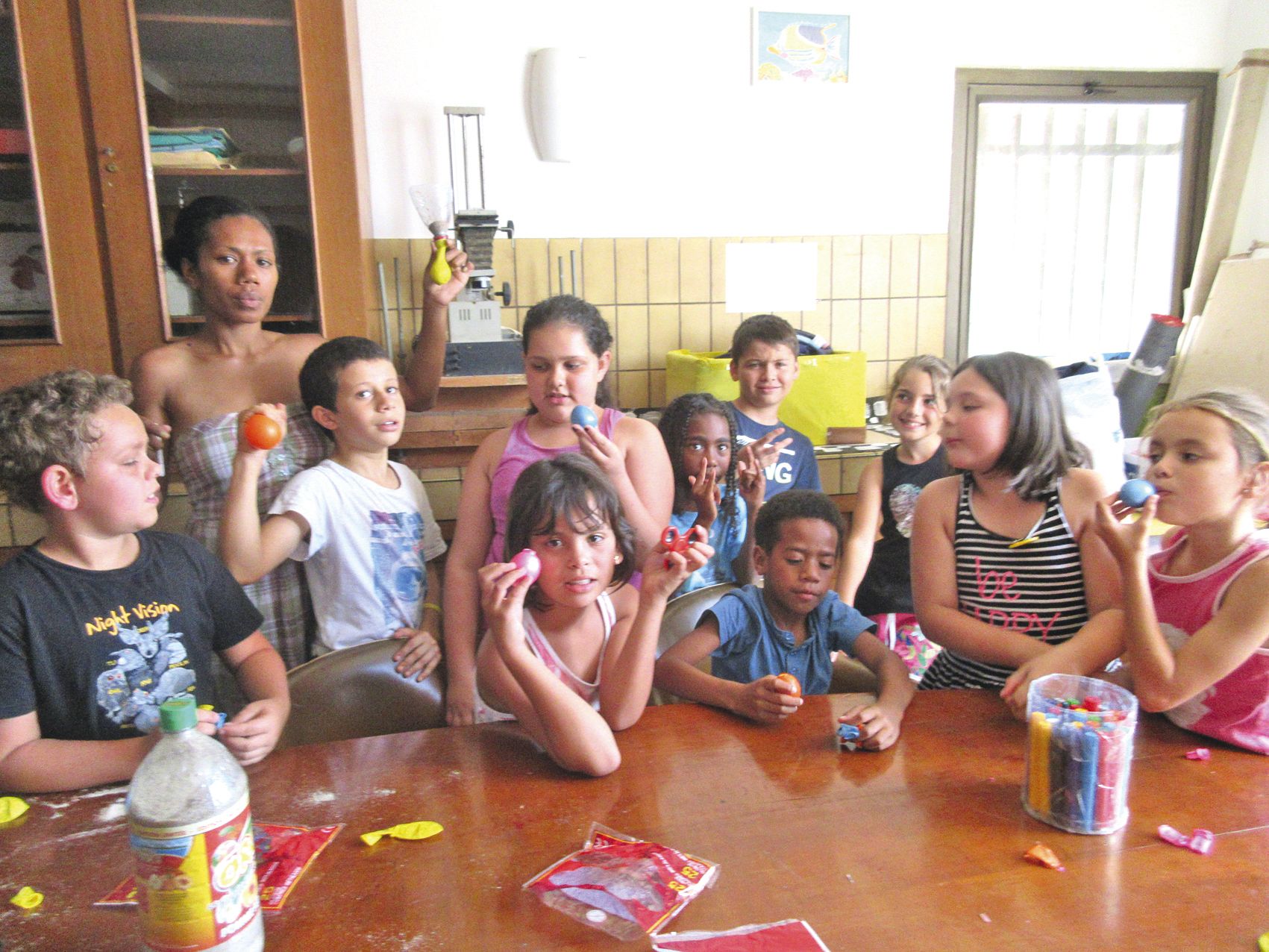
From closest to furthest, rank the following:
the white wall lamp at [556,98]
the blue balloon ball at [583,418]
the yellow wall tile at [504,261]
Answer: the blue balloon ball at [583,418]
the white wall lamp at [556,98]
the yellow wall tile at [504,261]

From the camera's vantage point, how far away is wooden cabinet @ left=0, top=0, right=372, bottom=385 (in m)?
2.50

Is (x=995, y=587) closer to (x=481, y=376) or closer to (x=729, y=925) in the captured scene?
(x=729, y=925)

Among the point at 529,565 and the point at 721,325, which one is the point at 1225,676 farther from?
the point at 721,325

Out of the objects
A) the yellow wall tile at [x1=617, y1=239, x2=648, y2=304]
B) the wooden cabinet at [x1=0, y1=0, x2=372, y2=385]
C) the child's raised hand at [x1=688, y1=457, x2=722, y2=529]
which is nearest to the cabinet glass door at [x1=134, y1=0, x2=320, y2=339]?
the wooden cabinet at [x1=0, y1=0, x2=372, y2=385]

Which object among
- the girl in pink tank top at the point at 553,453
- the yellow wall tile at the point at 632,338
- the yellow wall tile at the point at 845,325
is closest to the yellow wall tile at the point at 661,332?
the yellow wall tile at the point at 632,338

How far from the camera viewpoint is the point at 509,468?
1739mm

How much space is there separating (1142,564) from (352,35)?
9.13 feet

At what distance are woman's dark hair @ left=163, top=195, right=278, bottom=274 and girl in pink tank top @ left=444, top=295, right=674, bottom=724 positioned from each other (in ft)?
2.44

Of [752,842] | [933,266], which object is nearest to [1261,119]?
[933,266]

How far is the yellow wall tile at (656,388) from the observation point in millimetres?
3400

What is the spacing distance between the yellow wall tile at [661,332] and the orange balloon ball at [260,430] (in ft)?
6.72

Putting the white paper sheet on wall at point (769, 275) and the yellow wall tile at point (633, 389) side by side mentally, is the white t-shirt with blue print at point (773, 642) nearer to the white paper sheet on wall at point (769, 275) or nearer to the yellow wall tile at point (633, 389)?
the yellow wall tile at point (633, 389)

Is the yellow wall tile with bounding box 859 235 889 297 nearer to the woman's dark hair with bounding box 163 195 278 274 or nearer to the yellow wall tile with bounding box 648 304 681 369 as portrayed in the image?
the yellow wall tile with bounding box 648 304 681 369

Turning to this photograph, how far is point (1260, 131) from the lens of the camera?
3498 millimetres
